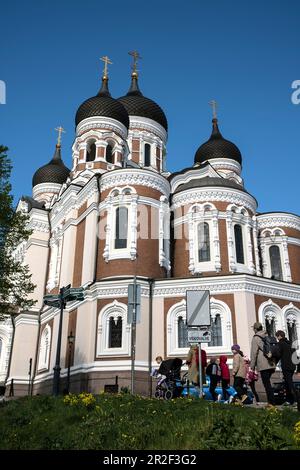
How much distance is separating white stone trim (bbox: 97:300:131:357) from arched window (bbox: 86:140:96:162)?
1320 centimetres

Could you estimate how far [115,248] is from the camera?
2594 cm

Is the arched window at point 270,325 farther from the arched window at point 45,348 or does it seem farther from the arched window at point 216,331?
the arched window at point 45,348

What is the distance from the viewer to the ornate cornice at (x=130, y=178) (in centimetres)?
2725

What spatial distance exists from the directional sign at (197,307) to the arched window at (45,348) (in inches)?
747

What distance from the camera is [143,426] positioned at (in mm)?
7836

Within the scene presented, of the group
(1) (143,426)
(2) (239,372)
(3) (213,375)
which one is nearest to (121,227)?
(3) (213,375)

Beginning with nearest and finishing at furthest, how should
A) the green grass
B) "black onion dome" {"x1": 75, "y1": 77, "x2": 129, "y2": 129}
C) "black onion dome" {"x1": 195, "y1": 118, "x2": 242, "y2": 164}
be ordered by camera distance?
the green grass
"black onion dome" {"x1": 75, "y1": 77, "x2": 129, "y2": 129}
"black onion dome" {"x1": 195, "y1": 118, "x2": 242, "y2": 164}

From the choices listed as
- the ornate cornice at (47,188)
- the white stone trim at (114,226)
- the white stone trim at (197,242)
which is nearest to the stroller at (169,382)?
the white stone trim at (114,226)

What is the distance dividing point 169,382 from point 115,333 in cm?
858

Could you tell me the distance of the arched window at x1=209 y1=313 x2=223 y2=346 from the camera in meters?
23.0

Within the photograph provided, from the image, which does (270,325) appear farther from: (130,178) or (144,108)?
(144,108)

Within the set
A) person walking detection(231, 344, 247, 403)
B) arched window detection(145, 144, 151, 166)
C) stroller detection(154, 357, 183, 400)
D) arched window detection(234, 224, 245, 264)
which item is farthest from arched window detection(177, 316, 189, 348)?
arched window detection(145, 144, 151, 166)

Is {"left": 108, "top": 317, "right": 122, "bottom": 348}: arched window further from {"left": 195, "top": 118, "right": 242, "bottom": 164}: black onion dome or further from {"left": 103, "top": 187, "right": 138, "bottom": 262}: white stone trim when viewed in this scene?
{"left": 195, "top": 118, "right": 242, "bottom": 164}: black onion dome
